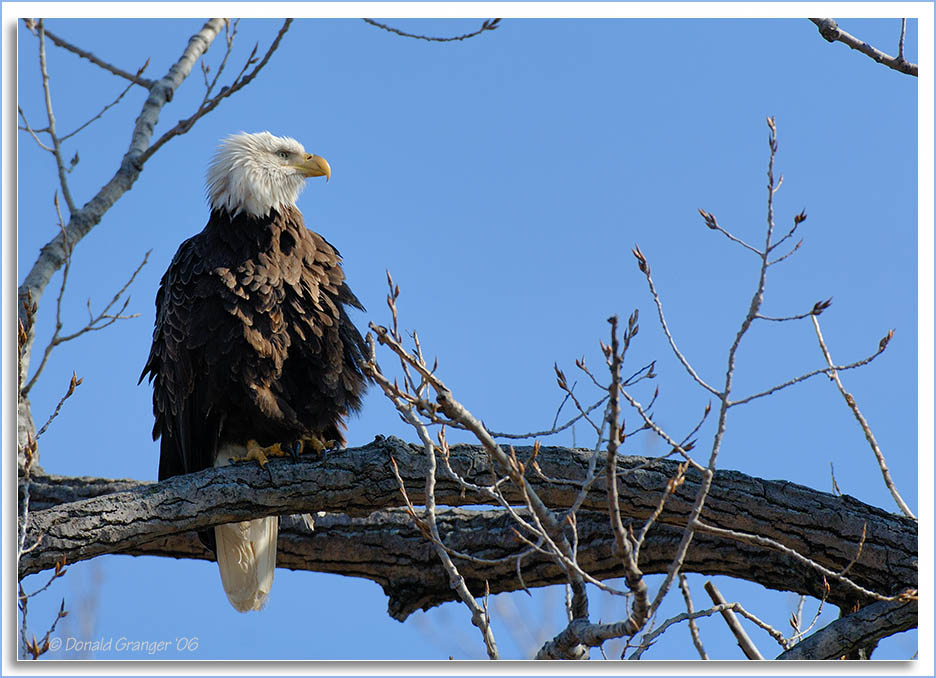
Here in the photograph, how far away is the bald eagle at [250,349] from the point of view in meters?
3.39

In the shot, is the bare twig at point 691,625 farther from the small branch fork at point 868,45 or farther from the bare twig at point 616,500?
the small branch fork at point 868,45

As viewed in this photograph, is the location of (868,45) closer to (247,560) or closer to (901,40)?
(901,40)

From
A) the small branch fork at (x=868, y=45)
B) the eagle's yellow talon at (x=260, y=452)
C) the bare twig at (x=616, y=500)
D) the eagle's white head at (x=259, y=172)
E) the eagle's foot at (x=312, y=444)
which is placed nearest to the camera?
the bare twig at (x=616, y=500)

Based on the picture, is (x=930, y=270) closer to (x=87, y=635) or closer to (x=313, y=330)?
(x=313, y=330)

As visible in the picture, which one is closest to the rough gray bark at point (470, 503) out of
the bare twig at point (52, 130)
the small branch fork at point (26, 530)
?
the small branch fork at point (26, 530)

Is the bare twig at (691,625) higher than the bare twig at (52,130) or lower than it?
lower

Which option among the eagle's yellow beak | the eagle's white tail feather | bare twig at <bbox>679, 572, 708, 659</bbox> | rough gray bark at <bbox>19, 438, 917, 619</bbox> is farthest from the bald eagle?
bare twig at <bbox>679, 572, 708, 659</bbox>

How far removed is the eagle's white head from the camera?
370 centimetres

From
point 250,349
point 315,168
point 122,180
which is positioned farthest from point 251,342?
point 315,168

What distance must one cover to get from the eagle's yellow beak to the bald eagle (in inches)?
4.6

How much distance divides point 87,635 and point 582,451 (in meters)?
1.47

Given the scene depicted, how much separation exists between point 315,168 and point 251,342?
34.6 inches

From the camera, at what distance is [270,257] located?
3.50m

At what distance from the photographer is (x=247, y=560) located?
12.4 ft
